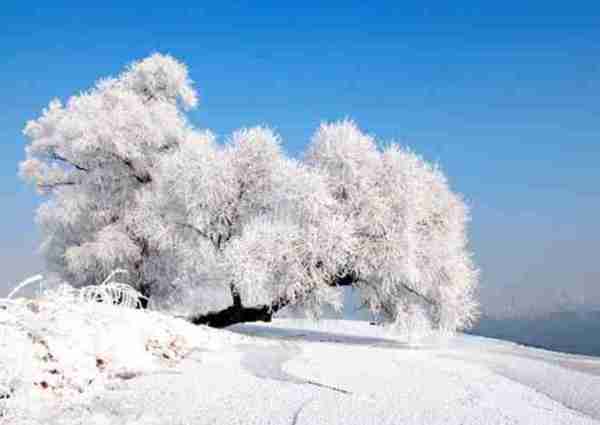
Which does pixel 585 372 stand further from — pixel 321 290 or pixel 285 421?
pixel 321 290

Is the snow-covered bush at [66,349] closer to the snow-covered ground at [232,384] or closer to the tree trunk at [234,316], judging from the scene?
the snow-covered ground at [232,384]

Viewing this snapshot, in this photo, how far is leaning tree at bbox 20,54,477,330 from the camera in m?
12.7

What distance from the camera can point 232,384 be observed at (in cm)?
544

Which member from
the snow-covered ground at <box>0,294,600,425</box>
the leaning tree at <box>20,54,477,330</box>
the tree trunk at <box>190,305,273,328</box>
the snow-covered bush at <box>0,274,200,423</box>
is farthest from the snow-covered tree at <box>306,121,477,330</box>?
the snow-covered bush at <box>0,274,200,423</box>

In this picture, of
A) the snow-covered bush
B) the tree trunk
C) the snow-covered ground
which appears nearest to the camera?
the snow-covered ground

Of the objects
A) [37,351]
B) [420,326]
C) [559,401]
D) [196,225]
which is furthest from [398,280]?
[37,351]

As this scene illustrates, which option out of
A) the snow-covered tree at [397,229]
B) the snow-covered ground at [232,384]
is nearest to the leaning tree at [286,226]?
the snow-covered tree at [397,229]

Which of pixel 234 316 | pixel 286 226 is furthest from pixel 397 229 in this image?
pixel 234 316

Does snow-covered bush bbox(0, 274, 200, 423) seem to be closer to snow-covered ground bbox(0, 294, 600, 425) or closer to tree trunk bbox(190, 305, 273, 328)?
snow-covered ground bbox(0, 294, 600, 425)

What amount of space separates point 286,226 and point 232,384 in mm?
7464

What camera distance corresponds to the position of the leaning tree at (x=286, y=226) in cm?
1269

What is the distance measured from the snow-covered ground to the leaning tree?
5079mm

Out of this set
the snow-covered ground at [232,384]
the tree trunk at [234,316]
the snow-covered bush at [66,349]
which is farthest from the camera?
the tree trunk at [234,316]

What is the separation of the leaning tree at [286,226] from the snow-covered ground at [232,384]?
16.7ft
